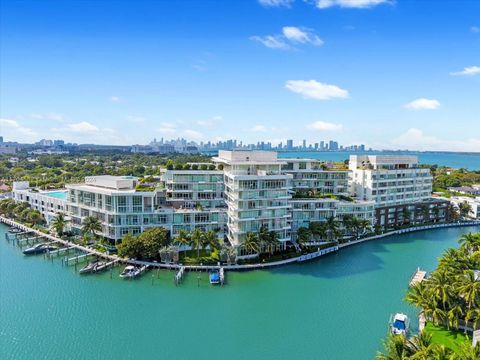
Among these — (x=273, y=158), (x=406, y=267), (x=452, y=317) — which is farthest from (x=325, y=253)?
(x=452, y=317)

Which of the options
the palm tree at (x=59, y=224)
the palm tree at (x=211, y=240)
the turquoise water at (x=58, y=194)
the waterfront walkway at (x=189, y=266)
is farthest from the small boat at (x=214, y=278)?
the turquoise water at (x=58, y=194)

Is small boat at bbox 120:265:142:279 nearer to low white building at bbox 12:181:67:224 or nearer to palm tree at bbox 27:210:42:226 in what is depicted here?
low white building at bbox 12:181:67:224

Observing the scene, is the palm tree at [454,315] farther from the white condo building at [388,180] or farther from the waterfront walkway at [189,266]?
the white condo building at [388,180]

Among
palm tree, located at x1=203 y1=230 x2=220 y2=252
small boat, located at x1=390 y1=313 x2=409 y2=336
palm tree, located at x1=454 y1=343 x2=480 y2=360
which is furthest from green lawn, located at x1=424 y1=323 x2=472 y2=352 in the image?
palm tree, located at x1=203 y1=230 x2=220 y2=252

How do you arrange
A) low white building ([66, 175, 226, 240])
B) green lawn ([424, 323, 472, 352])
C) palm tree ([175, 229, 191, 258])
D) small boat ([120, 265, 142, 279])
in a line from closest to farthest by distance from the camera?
green lawn ([424, 323, 472, 352]) < small boat ([120, 265, 142, 279]) < palm tree ([175, 229, 191, 258]) < low white building ([66, 175, 226, 240])

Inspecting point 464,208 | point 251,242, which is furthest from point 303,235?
point 464,208

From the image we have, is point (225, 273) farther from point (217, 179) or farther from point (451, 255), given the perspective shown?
point (451, 255)

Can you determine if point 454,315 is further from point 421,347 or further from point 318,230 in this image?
point 318,230
